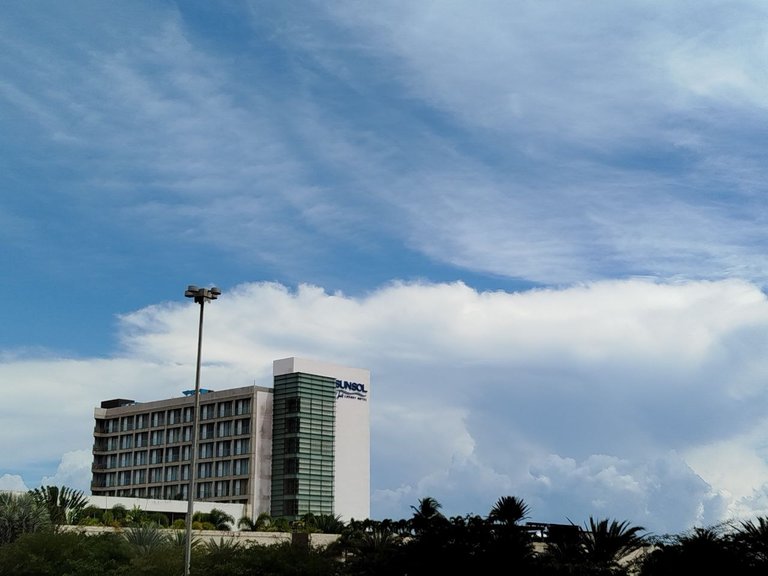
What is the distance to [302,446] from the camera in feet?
469

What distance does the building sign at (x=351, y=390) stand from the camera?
495 feet

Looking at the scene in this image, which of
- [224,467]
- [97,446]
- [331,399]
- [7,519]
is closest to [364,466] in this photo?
[331,399]

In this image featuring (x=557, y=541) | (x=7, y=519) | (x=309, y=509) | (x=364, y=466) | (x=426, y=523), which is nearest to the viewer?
(x=557, y=541)

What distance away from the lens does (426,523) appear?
171 feet

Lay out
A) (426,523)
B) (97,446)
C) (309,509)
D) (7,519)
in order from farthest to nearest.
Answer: (97,446) → (309,509) → (7,519) → (426,523)

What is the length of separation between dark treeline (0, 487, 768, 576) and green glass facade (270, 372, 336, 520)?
64.0m

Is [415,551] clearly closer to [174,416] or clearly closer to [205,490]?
[205,490]

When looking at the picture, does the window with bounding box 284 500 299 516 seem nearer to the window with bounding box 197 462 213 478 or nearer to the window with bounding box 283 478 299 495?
the window with bounding box 283 478 299 495

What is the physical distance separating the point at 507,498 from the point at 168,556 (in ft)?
67.8

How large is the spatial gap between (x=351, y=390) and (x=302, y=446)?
14.3 m

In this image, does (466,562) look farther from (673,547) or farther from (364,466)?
(364,466)

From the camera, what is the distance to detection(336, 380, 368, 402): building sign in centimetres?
15100

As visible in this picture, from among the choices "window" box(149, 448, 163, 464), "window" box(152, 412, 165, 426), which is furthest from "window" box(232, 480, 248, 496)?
"window" box(152, 412, 165, 426)

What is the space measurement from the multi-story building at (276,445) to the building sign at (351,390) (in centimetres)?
16
